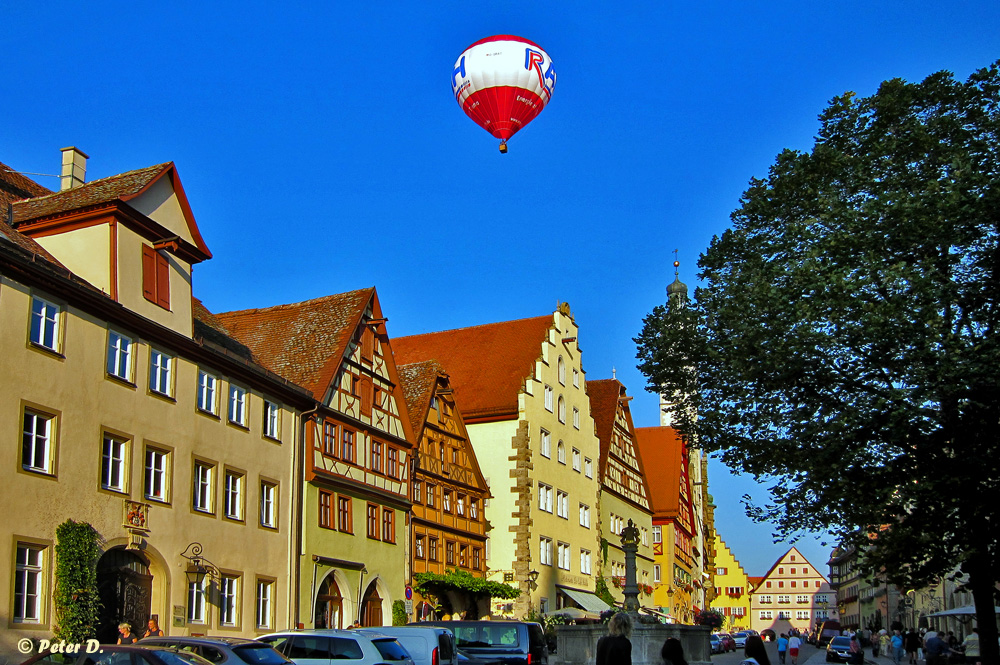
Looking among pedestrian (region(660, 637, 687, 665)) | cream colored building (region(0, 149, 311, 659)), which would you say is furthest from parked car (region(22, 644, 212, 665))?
cream colored building (region(0, 149, 311, 659))

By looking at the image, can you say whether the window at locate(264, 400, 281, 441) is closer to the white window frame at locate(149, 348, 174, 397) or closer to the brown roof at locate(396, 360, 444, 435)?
the white window frame at locate(149, 348, 174, 397)

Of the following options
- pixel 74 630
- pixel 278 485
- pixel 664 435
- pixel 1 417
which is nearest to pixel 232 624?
pixel 278 485

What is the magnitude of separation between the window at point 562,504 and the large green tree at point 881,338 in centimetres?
2534

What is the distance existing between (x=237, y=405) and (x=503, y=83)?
10667 millimetres

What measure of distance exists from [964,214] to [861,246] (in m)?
2.13

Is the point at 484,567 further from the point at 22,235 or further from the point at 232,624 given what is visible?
the point at 22,235

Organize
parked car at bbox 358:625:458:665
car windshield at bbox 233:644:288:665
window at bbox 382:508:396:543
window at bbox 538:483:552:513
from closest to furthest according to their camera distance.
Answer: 1. car windshield at bbox 233:644:288:665
2. parked car at bbox 358:625:458:665
3. window at bbox 382:508:396:543
4. window at bbox 538:483:552:513

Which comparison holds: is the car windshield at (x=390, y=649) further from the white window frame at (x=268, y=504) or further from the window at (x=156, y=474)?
the white window frame at (x=268, y=504)

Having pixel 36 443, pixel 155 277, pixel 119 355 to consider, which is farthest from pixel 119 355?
pixel 36 443

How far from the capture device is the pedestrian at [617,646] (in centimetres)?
1230

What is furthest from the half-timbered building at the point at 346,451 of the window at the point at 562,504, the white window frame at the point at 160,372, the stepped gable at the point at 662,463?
the stepped gable at the point at 662,463

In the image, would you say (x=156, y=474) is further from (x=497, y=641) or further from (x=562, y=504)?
(x=562, y=504)

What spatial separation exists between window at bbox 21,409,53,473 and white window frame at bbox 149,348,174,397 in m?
3.51

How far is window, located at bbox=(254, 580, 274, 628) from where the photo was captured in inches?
1107
